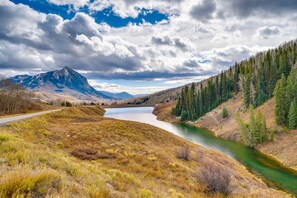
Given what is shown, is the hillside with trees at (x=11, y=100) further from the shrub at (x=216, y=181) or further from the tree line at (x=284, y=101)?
the tree line at (x=284, y=101)

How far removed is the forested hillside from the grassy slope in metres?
65.0

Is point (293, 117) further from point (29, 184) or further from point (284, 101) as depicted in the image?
→ point (29, 184)

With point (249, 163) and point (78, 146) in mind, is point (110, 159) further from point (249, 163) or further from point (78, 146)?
point (249, 163)

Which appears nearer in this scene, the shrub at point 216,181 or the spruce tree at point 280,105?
the shrub at point 216,181

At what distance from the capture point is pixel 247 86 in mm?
89750

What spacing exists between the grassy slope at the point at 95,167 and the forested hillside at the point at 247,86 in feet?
213

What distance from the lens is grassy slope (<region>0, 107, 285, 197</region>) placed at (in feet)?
23.0

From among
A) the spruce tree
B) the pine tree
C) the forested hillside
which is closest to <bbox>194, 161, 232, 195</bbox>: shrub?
the pine tree

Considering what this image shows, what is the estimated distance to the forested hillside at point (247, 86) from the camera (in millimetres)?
86000

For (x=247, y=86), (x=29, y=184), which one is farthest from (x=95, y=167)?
(x=247, y=86)

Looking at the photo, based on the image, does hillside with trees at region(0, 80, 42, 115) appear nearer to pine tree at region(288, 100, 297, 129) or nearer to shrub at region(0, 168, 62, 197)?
shrub at region(0, 168, 62, 197)

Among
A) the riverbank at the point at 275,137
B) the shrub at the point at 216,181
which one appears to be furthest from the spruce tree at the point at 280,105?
the shrub at the point at 216,181

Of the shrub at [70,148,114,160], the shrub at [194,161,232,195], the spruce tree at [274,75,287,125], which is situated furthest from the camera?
the spruce tree at [274,75,287,125]

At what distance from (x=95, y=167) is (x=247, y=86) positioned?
292 feet
